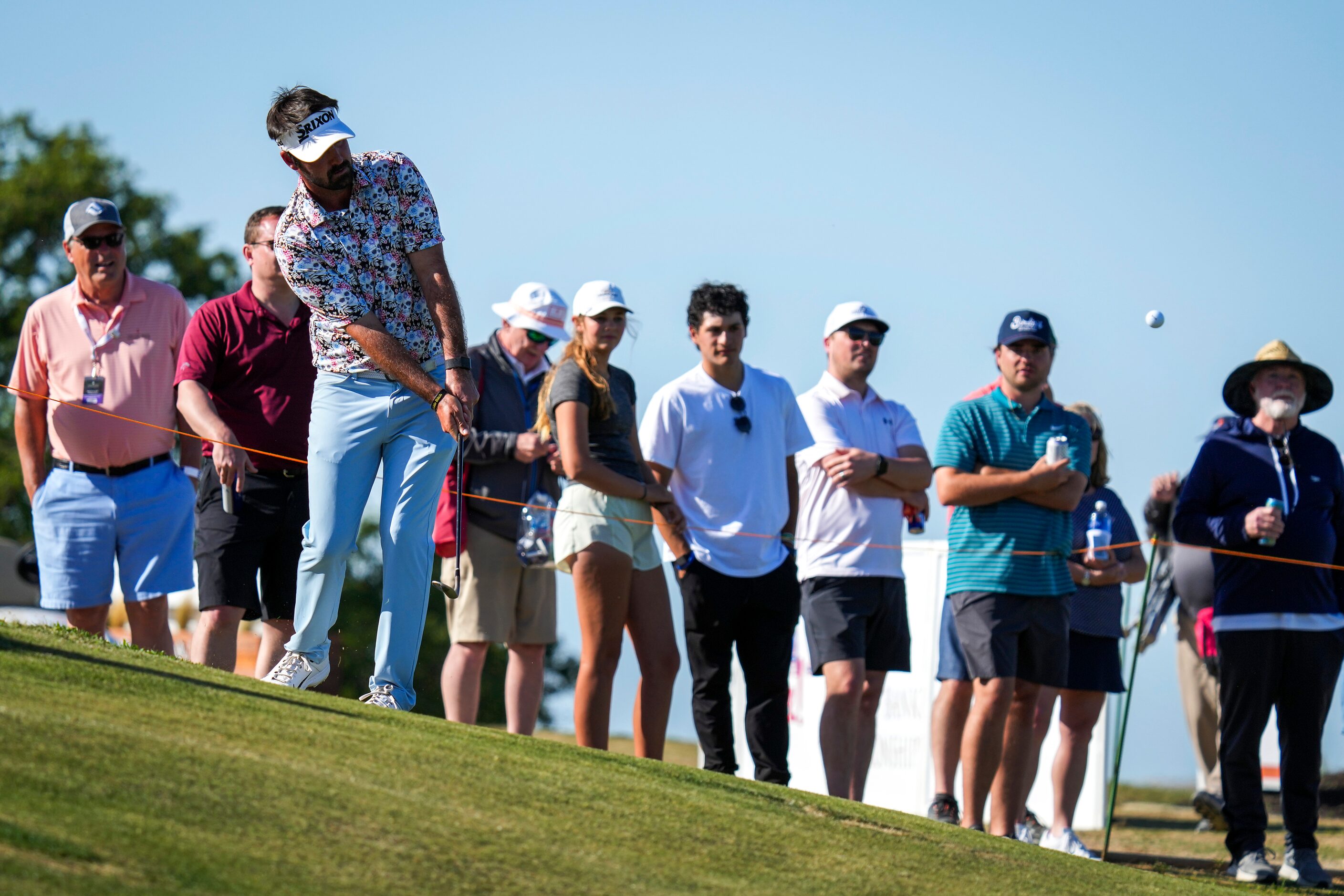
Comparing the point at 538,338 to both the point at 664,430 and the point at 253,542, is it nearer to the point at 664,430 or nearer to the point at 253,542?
the point at 664,430

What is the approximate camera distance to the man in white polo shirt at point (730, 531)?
22.1 feet

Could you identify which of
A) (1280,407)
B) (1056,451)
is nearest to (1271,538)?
(1280,407)

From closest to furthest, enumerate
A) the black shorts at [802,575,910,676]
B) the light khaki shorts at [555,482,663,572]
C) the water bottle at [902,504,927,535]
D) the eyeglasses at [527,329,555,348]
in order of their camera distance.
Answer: the light khaki shorts at [555,482,663,572], the black shorts at [802,575,910,676], the eyeglasses at [527,329,555,348], the water bottle at [902,504,927,535]

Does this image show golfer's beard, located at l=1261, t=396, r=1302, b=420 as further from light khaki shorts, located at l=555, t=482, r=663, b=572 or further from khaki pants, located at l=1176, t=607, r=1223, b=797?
khaki pants, located at l=1176, t=607, r=1223, b=797

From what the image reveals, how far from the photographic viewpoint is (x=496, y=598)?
7.13 meters

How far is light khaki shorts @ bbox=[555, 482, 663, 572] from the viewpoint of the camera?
6512mm

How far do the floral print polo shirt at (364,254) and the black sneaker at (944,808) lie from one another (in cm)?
324

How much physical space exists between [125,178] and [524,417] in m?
29.0

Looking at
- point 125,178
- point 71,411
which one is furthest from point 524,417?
point 125,178

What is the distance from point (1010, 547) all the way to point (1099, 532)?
128 cm

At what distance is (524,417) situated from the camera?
7.35 metres

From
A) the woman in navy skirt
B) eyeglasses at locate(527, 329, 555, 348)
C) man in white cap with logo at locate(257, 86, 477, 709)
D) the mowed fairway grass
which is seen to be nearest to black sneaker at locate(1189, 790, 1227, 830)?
the woman in navy skirt

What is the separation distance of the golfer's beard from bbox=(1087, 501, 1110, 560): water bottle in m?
1.04

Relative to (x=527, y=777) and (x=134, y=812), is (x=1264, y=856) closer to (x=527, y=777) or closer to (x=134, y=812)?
(x=527, y=777)
